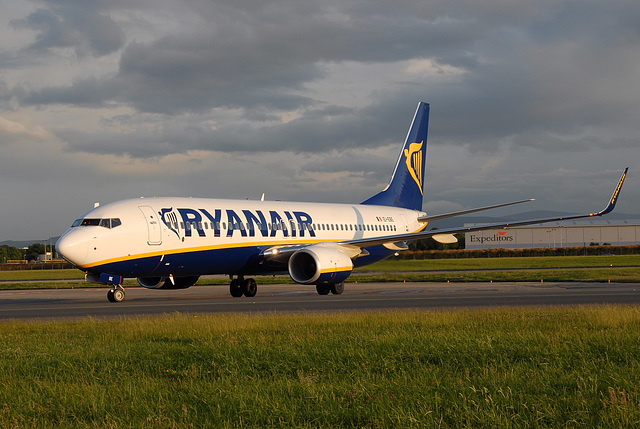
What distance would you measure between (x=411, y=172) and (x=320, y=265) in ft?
51.6

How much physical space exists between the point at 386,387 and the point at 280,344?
3.70 metres

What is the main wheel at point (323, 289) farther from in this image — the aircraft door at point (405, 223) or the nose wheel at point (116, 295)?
the aircraft door at point (405, 223)

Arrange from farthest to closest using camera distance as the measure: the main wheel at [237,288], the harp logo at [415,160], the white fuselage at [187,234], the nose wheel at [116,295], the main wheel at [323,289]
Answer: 1. the harp logo at [415,160]
2. the main wheel at [237,288]
3. the main wheel at [323,289]
4. the nose wheel at [116,295]
5. the white fuselage at [187,234]

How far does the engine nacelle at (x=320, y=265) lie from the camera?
27.0m

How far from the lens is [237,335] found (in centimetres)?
1195

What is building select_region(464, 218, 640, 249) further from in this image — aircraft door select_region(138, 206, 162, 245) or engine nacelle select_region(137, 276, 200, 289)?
aircraft door select_region(138, 206, 162, 245)

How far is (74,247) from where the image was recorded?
22.8m

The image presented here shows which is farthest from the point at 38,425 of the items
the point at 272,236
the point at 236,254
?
the point at 272,236

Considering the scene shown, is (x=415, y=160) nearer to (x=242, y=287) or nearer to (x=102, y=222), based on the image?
(x=242, y=287)

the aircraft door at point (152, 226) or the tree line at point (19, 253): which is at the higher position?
the aircraft door at point (152, 226)

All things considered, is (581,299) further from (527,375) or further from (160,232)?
(527,375)

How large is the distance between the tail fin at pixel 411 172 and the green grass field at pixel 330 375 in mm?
26921

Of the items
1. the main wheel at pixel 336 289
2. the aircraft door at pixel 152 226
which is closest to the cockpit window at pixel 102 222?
the aircraft door at pixel 152 226

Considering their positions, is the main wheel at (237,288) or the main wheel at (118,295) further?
the main wheel at (237,288)
